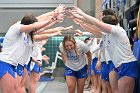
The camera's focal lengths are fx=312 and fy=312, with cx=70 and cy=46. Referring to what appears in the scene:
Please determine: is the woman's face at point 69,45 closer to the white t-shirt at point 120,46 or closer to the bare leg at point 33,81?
the bare leg at point 33,81

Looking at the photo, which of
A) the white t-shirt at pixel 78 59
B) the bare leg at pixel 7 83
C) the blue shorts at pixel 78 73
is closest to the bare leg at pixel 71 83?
the blue shorts at pixel 78 73

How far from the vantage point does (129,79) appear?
4605mm

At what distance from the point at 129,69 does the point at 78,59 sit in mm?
2269

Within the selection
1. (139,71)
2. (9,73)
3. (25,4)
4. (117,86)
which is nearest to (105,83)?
(117,86)

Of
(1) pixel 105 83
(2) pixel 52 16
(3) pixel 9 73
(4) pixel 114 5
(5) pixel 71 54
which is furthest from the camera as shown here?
(4) pixel 114 5

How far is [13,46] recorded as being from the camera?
16.2ft

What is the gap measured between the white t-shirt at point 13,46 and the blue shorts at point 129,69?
1615 millimetres

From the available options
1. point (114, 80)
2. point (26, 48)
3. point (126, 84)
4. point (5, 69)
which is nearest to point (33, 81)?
point (26, 48)

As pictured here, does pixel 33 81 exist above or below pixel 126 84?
below

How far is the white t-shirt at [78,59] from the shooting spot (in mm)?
6711

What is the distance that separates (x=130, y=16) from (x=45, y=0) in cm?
885

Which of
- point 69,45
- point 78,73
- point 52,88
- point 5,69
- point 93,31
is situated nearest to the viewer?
point 5,69

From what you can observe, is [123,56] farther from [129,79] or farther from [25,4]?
[25,4]

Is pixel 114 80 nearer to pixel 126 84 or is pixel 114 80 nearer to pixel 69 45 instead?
pixel 126 84
